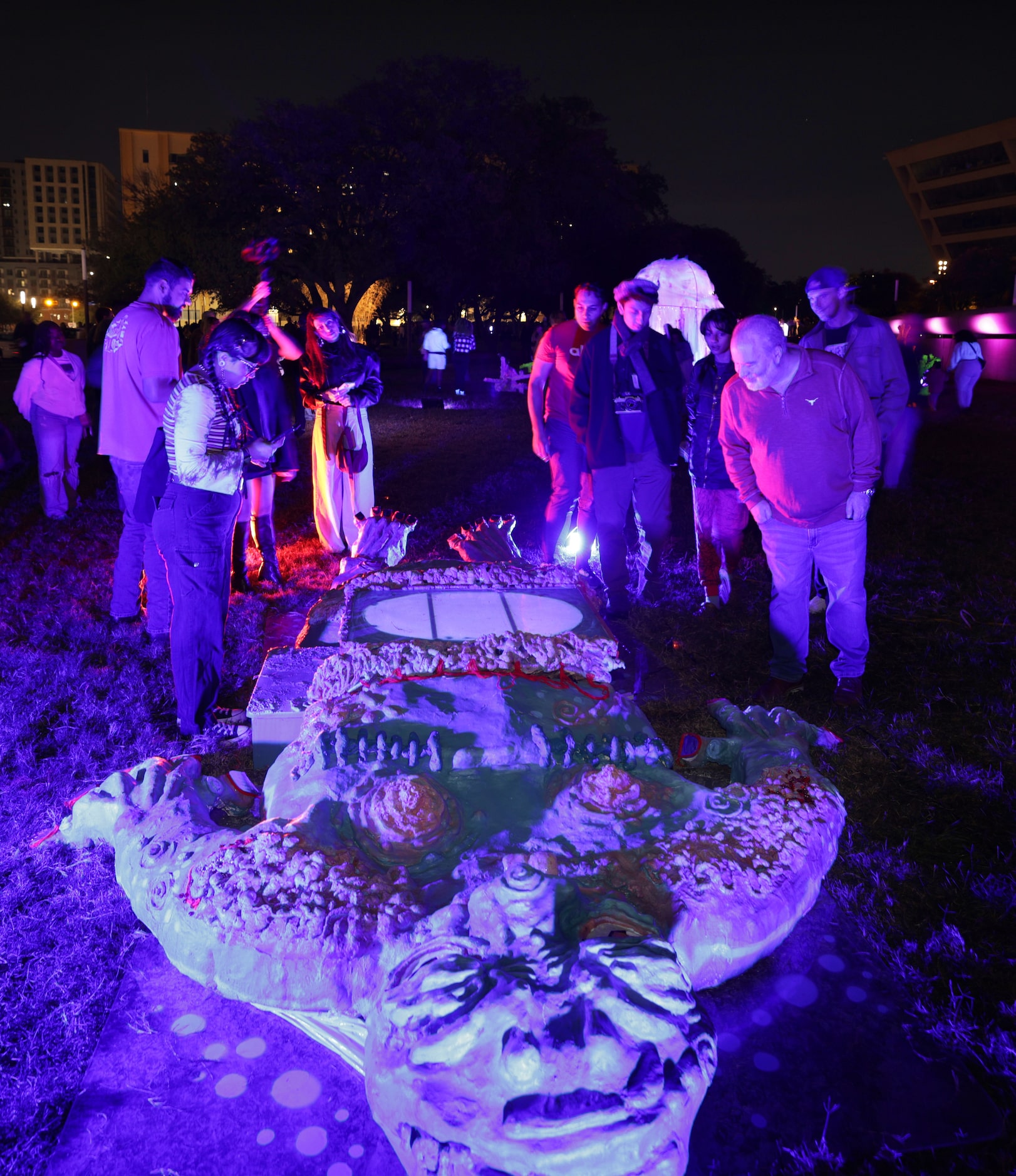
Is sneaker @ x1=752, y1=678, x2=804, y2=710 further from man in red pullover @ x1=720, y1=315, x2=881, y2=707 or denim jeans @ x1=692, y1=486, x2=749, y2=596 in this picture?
denim jeans @ x1=692, y1=486, x2=749, y2=596

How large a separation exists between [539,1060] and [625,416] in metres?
3.70

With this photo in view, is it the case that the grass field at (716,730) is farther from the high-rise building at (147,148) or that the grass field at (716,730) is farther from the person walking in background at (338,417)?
the high-rise building at (147,148)

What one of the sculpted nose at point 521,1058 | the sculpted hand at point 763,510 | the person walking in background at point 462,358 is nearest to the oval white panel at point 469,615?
the sculpted hand at point 763,510

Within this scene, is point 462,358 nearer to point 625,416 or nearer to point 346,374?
point 346,374

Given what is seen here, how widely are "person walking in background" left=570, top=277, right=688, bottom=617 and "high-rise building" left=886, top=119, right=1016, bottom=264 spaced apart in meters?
56.5

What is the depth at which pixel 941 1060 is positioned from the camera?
6.63ft

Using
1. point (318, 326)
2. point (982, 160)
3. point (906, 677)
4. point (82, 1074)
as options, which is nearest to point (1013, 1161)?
point (82, 1074)

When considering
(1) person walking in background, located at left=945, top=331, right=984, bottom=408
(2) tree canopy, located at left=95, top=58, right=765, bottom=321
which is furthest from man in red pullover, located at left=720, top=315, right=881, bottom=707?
(2) tree canopy, located at left=95, top=58, right=765, bottom=321

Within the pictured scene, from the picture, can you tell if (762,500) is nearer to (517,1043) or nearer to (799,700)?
(799,700)

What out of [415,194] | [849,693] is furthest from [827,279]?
[415,194]

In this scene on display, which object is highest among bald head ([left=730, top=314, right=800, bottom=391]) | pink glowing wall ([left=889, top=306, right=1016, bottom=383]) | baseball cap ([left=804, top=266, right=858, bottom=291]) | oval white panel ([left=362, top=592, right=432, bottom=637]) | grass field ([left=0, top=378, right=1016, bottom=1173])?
pink glowing wall ([left=889, top=306, right=1016, bottom=383])

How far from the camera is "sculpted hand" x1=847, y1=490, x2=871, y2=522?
145 inches

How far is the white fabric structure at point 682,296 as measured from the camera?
8711 millimetres

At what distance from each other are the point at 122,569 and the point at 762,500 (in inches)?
131
